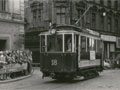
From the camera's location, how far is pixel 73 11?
3231 centimetres

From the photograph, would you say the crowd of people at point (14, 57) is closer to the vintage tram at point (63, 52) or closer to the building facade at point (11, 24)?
the vintage tram at point (63, 52)

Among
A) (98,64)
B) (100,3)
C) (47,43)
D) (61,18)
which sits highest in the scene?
(100,3)

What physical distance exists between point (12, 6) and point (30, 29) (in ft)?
37.2

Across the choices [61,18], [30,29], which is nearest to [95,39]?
[61,18]

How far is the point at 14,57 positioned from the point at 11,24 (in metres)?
6.08

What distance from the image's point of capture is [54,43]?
605 inches

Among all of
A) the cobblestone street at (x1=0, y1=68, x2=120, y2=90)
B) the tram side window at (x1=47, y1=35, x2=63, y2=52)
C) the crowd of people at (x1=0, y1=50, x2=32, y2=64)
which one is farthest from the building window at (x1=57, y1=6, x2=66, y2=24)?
the cobblestone street at (x1=0, y1=68, x2=120, y2=90)

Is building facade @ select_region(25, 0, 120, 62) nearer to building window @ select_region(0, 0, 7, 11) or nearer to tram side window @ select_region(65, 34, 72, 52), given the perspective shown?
building window @ select_region(0, 0, 7, 11)

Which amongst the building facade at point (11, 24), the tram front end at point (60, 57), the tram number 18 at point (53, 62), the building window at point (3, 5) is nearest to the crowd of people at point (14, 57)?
the tram front end at point (60, 57)

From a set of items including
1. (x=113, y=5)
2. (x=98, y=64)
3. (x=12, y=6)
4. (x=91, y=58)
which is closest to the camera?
(x=91, y=58)

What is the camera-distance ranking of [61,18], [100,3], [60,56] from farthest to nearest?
[100,3] → [61,18] → [60,56]

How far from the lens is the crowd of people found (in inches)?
682

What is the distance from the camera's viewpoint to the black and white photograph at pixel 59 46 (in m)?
15.1

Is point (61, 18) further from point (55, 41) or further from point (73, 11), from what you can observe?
point (55, 41)
